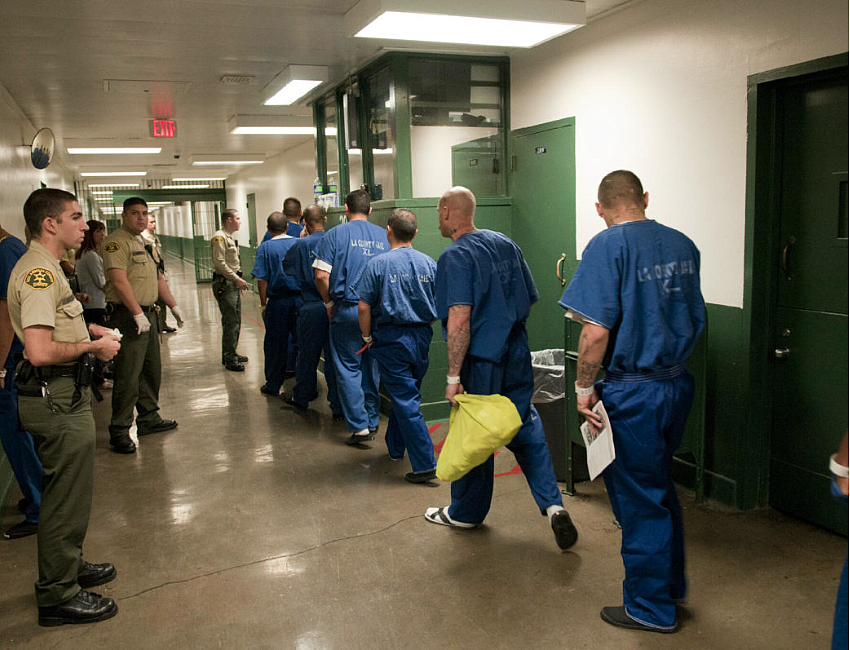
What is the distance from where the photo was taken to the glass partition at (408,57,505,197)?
17.1 ft

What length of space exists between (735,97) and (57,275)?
318 cm

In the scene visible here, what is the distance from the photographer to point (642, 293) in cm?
246

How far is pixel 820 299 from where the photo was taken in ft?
10.6

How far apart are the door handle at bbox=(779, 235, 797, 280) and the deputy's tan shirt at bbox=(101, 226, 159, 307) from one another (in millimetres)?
3974

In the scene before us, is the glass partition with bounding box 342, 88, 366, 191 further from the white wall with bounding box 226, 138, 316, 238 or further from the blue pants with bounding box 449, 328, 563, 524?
the white wall with bounding box 226, 138, 316, 238

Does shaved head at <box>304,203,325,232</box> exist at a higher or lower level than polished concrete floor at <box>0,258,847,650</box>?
higher

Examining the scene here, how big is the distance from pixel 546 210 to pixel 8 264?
331cm

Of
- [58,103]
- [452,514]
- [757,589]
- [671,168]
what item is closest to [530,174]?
[671,168]

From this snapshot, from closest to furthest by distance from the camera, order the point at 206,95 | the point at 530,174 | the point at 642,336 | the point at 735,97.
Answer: the point at 642,336 → the point at 735,97 → the point at 530,174 → the point at 206,95

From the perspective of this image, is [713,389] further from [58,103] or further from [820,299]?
[58,103]

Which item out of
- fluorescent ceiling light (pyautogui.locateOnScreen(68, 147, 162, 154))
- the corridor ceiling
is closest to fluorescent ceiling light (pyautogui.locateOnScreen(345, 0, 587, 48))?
the corridor ceiling

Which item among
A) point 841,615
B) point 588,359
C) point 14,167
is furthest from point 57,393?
point 14,167

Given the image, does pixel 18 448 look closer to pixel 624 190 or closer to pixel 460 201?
pixel 460 201

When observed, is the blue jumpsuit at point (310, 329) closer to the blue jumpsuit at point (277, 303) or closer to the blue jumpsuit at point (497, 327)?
the blue jumpsuit at point (277, 303)
